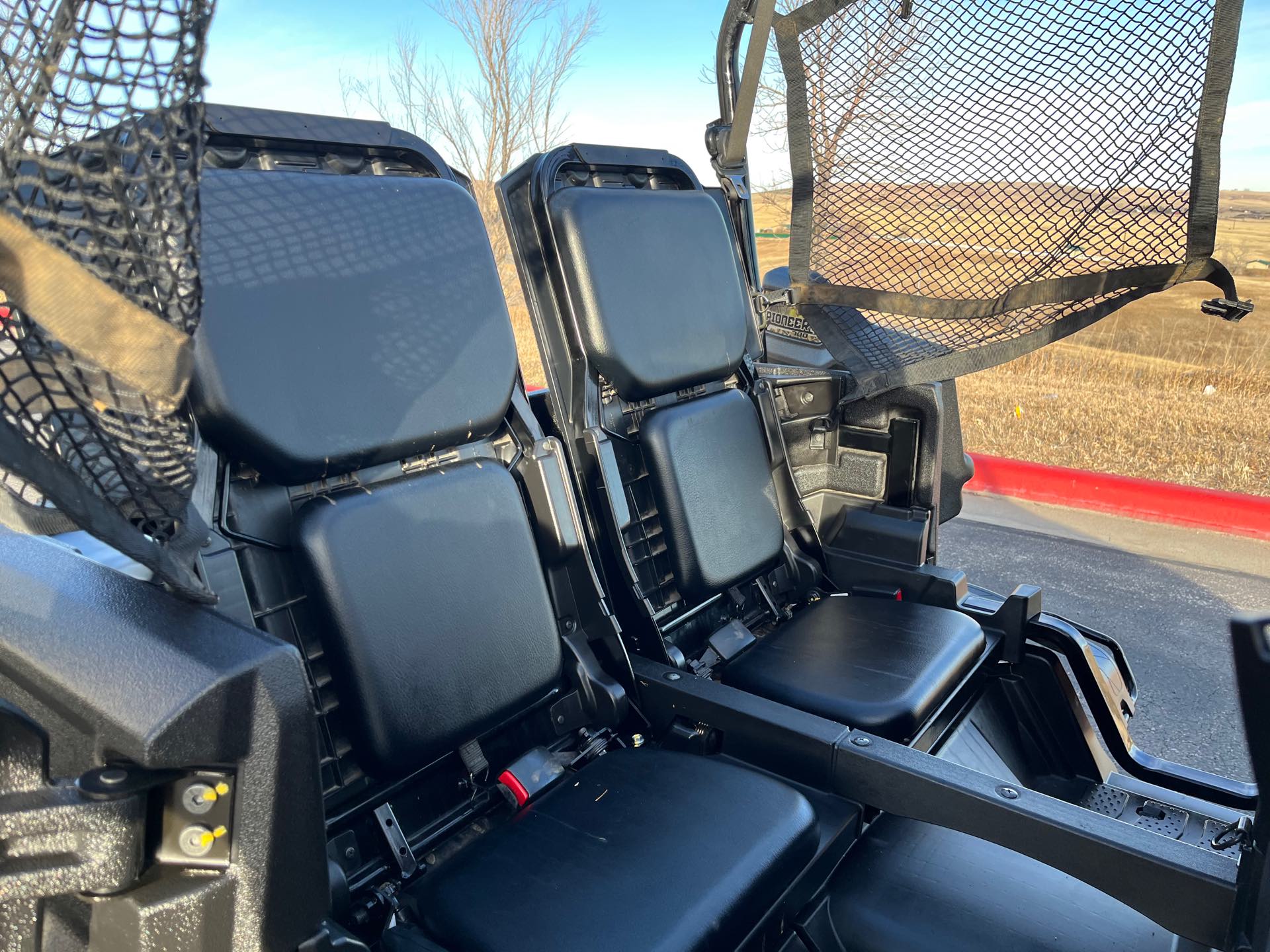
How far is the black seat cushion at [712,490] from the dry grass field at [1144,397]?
5.62 ft

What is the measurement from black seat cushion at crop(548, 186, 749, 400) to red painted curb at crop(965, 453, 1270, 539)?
3244mm

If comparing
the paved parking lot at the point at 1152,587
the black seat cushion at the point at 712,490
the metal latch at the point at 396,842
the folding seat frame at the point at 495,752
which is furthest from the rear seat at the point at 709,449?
the paved parking lot at the point at 1152,587

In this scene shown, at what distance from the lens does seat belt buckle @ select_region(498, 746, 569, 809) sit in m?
1.67

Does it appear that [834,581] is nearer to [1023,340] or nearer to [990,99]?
[1023,340]

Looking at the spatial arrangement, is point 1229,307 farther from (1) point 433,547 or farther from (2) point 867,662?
(1) point 433,547

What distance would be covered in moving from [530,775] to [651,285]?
3.80 ft

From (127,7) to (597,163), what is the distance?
1.70m

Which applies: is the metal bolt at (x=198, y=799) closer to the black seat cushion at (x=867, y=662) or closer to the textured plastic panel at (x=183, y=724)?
the textured plastic panel at (x=183, y=724)

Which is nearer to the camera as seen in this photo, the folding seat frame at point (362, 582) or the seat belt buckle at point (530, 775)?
the folding seat frame at point (362, 582)

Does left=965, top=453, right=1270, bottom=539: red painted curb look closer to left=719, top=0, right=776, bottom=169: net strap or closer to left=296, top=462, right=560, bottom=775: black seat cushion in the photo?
left=719, top=0, right=776, bottom=169: net strap

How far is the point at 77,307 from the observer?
1.82ft

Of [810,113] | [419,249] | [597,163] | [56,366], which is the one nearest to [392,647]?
[419,249]

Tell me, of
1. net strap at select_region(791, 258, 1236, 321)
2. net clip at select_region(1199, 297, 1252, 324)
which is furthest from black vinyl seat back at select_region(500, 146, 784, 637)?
net clip at select_region(1199, 297, 1252, 324)

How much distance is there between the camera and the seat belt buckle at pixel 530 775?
1672 mm
